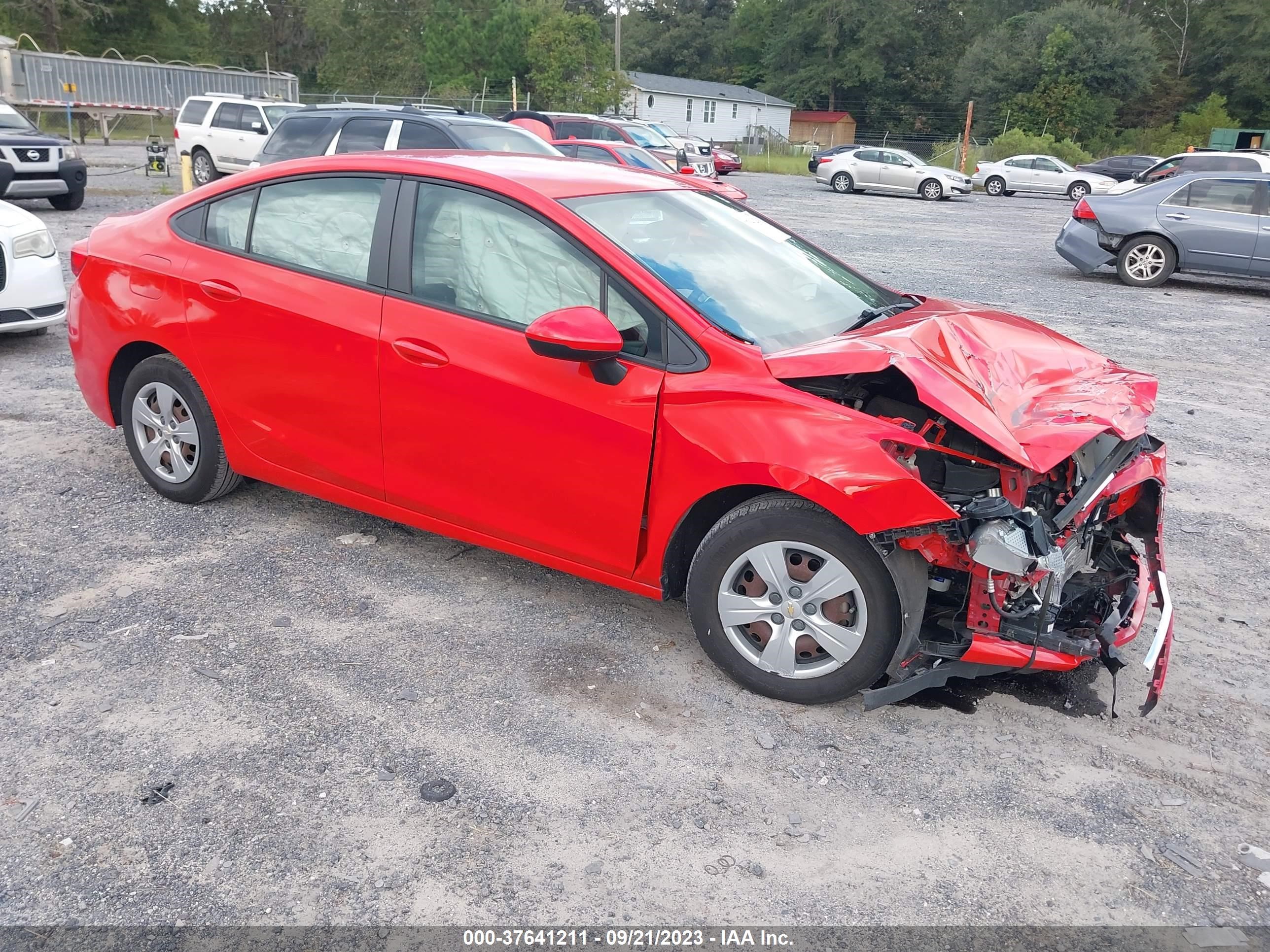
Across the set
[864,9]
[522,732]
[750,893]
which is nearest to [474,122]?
[522,732]

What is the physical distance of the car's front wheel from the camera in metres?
29.0

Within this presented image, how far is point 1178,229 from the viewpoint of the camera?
41.8 feet

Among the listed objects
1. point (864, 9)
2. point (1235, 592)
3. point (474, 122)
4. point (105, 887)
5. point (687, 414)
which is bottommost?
point (105, 887)

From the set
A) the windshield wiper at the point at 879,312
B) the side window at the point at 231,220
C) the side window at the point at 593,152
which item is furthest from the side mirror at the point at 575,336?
the side window at the point at 593,152

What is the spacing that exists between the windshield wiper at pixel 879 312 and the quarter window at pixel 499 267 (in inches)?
39.6

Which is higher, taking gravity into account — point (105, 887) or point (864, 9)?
point (864, 9)

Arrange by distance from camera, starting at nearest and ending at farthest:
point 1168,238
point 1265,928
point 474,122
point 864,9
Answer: point 1265,928, point 474,122, point 1168,238, point 864,9

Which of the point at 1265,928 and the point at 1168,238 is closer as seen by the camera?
the point at 1265,928

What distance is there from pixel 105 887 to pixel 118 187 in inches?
782

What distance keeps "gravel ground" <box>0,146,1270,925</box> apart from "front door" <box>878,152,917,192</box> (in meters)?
25.3

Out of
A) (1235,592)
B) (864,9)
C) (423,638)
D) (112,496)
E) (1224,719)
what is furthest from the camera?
(864,9)

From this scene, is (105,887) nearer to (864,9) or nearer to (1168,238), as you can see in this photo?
(1168,238)

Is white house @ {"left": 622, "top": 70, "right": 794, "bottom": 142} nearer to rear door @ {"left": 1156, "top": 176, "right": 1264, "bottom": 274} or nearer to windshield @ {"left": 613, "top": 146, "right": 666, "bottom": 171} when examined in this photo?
windshield @ {"left": 613, "top": 146, "right": 666, "bottom": 171}

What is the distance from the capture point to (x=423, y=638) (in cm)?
379
